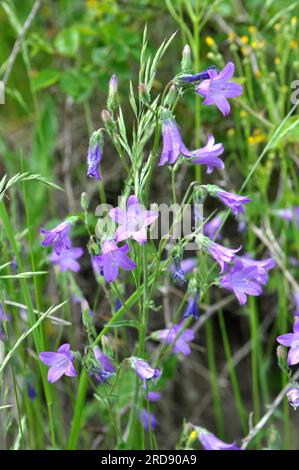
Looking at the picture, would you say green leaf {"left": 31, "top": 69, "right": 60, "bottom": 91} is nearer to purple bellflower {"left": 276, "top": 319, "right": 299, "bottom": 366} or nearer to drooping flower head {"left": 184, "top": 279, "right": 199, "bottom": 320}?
drooping flower head {"left": 184, "top": 279, "right": 199, "bottom": 320}

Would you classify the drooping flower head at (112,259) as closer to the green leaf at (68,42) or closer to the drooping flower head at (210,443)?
the drooping flower head at (210,443)

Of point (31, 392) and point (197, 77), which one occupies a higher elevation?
point (197, 77)

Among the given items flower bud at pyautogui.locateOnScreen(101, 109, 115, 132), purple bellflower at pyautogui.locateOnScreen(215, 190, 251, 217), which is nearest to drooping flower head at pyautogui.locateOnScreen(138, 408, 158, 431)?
purple bellflower at pyautogui.locateOnScreen(215, 190, 251, 217)

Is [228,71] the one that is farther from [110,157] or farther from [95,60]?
[110,157]

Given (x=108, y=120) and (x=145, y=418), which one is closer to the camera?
(x=108, y=120)

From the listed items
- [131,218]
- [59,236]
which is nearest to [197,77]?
[131,218]

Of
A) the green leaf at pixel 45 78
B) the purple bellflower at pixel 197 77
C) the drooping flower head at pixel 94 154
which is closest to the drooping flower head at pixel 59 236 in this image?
the drooping flower head at pixel 94 154

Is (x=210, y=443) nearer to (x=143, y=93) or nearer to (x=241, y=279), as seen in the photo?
(x=241, y=279)
